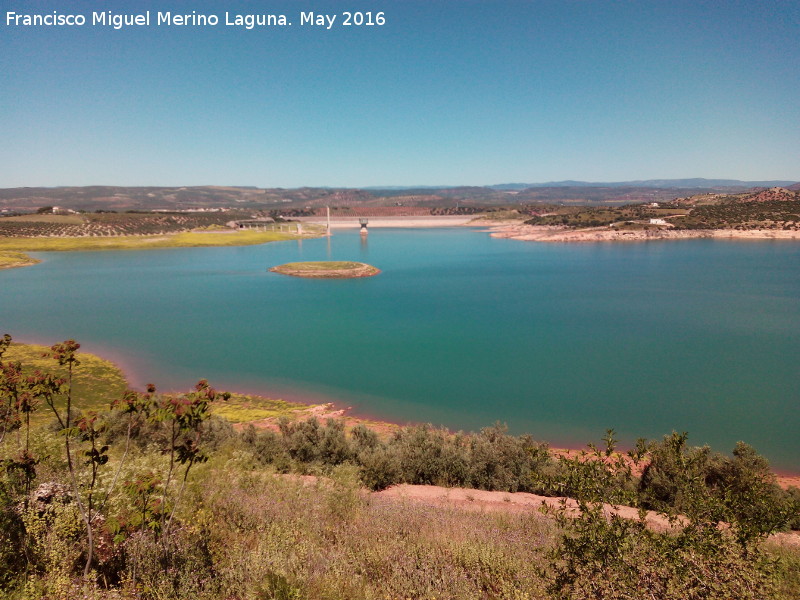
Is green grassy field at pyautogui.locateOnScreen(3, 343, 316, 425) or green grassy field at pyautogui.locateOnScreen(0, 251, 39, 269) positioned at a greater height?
green grassy field at pyautogui.locateOnScreen(0, 251, 39, 269)

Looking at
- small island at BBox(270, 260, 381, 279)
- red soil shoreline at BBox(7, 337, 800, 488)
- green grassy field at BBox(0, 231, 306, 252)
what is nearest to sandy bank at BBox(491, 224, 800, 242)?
small island at BBox(270, 260, 381, 279)

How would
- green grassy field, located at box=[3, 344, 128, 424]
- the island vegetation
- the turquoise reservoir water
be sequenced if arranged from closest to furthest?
the island vegetation, green grassy field, located at box=[3, 344, 128, 424], the turquoise reservoir water

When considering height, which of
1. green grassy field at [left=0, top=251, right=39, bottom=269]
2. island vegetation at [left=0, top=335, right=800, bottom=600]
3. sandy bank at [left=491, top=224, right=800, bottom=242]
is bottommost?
island vegetation at [left=0, top=335, right=800, bottom=600]

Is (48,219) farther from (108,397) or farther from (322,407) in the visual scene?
(322,407)

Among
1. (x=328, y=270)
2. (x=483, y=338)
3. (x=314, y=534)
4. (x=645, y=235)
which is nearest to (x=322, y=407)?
(x=314, y=534)

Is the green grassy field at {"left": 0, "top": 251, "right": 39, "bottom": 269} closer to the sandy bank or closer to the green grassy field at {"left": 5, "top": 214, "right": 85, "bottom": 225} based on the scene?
the green grassy field at {"left": 5, "top": 214, "right": 85, "bottom": 225}
